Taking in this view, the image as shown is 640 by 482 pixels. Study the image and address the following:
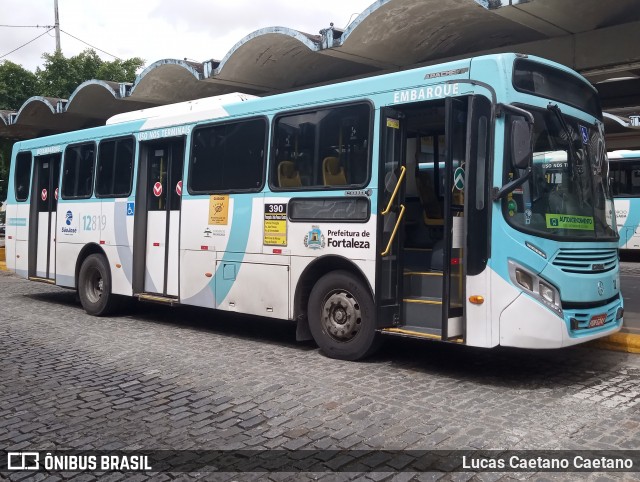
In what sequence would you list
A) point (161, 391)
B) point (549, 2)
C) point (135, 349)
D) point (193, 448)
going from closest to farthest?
point (193, 448) < point (161, 391) < point (135, 349) < point (549, 2)

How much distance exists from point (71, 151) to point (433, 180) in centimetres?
676

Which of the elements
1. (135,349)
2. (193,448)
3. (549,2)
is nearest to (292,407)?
(193,448)

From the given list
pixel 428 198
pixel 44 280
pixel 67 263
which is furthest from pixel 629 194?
pixel 44 280

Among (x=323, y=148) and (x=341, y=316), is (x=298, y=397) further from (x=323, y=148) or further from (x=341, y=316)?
(x=323, y=148)

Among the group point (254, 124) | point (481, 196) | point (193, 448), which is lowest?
point (193, 448)

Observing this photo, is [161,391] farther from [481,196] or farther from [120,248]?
[120,248]

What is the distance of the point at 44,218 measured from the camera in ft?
39.0

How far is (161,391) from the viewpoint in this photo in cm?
590

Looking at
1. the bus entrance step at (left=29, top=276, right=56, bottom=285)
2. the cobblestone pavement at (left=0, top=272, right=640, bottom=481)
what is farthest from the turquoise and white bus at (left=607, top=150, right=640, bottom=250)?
the bus entrance step at (left=29, top=276, right=56, bottom=285)

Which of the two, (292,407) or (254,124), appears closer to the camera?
(292,407)

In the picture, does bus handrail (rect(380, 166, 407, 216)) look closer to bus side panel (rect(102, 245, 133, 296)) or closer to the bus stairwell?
the bus stairwell

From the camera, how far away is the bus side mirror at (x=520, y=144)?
5.69m

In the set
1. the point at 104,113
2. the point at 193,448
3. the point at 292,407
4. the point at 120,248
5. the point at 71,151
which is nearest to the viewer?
the point at 193,448

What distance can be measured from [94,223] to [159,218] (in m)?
1.69
